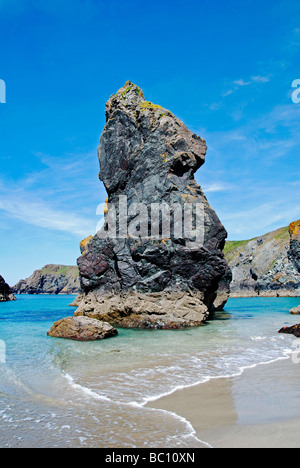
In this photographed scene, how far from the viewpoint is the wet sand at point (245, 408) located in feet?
15.6

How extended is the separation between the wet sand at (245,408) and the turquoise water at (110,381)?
37cm

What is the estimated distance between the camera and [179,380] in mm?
8273

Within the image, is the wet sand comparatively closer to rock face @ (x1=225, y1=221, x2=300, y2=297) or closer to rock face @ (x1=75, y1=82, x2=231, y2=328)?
rock face @ (x1=75, y1=82, x2=231, y2=328)

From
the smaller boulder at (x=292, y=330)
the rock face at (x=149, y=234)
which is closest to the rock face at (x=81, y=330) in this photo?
the rock face at (x=149, y=234)

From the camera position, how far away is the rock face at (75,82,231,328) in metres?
22.1

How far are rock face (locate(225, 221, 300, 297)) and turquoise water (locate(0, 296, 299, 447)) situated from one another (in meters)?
63.7

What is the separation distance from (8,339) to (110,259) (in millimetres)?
10106

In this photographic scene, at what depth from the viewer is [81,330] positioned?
16.3 m

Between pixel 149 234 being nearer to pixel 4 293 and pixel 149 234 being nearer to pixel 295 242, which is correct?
pixel 295 242

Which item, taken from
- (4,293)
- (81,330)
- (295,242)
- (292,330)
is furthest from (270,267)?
(81,330)

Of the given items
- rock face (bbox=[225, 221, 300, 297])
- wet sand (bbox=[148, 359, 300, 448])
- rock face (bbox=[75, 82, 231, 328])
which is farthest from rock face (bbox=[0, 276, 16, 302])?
wet sand (bbox=[148, 359, 300, 448])
